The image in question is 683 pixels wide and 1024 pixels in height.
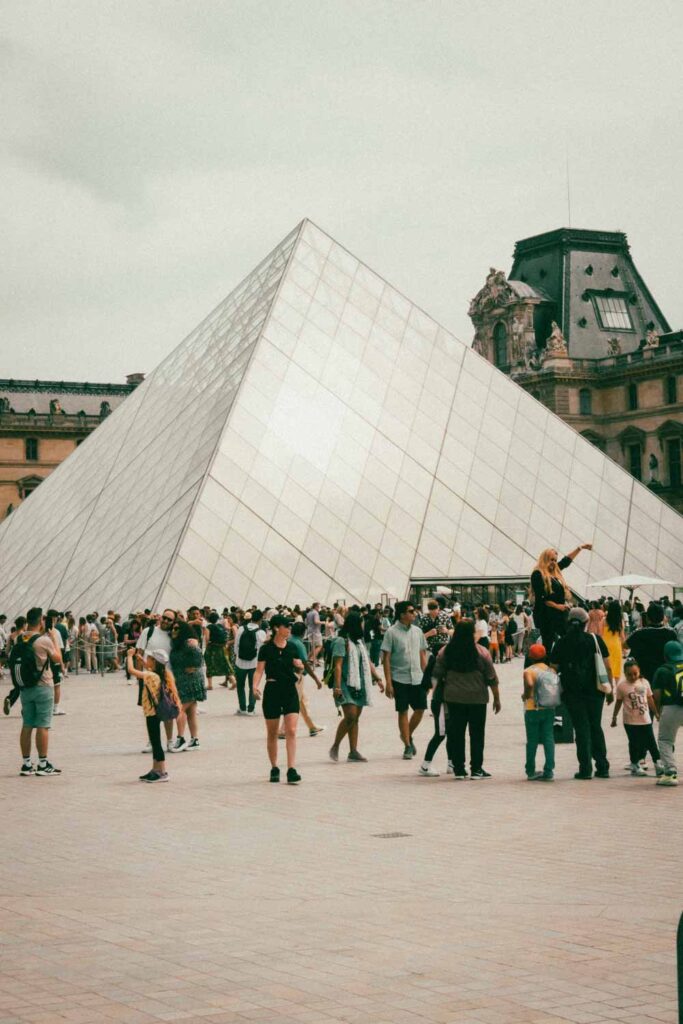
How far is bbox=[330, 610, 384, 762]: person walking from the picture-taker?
13812mm

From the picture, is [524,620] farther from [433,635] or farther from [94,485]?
[433,635]

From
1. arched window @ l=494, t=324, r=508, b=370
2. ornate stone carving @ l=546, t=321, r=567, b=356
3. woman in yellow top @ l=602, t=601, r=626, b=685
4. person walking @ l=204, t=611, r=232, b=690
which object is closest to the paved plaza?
woman in yellow top @ l=602, t=601, r=626, b=685

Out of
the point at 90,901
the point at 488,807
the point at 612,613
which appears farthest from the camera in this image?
the point at 612,613

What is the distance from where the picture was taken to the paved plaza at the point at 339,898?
18.3ft

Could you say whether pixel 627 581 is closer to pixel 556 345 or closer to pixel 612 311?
pixel 556 345

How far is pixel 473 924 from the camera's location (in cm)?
682

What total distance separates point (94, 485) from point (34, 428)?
53.7 meters

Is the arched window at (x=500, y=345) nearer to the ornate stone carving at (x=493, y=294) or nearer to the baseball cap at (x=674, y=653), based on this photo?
the ornate stone carving at (x=493, y=294)

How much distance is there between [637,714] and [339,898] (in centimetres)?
567

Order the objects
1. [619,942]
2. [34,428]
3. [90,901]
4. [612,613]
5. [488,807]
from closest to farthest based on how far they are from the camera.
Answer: [619,942], [90,901], [488,807], [612,613], [34,428]

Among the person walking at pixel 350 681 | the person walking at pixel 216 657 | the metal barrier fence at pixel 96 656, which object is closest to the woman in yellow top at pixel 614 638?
the person walking at pixel 350 681

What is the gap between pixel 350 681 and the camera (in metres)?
13.9

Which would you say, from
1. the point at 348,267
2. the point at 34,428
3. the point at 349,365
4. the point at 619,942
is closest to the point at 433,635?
the point at 619,942

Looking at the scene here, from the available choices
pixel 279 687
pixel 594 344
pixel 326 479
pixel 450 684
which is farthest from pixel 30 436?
pixel 450 684
